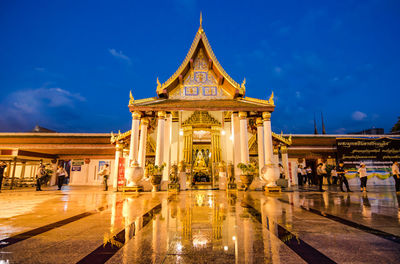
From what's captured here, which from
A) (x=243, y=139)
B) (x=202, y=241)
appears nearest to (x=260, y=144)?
(x=243, y=139)

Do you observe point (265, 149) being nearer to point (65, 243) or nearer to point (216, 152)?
point (216, 152)

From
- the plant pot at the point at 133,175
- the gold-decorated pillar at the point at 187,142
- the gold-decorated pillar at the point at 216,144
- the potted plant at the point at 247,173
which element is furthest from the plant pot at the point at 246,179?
the plant pot at the point at 133,175

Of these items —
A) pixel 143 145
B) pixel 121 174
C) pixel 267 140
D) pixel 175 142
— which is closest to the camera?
pixel 267 140

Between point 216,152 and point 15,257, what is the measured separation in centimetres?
1406

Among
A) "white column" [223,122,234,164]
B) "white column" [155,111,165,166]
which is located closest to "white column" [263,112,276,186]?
"white column" [223,122,234,164]

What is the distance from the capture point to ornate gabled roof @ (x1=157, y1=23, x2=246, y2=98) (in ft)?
42.2

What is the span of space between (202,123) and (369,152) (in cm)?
1638

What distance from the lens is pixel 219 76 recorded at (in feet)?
44.5

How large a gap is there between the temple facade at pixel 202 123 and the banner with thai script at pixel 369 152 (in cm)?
667

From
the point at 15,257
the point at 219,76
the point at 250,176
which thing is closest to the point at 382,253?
the point at 15,257

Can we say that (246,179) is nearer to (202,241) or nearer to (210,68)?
(210,68)

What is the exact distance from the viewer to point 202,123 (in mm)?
15906

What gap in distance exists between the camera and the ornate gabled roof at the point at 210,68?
42.2 ft

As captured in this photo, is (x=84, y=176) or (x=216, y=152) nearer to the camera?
(x=216, y=152)
